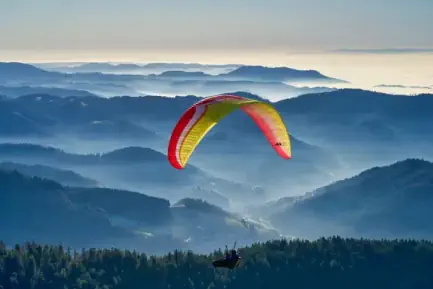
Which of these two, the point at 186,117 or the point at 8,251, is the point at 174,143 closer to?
the point at 186,117

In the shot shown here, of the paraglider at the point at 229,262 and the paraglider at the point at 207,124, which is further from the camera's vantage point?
the paraglider at the point at 207,124

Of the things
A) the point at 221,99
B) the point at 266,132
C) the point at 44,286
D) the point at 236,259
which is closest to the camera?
the point at 236,259

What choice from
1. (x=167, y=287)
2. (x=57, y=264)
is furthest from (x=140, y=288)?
(x=57, y=264)

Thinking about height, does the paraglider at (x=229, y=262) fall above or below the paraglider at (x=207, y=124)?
below

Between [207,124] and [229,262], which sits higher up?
[207,124]

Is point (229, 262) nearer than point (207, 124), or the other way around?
point (229, 262)

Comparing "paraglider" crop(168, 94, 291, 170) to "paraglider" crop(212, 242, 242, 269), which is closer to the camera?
"paraglider" crop(212, 242, 242, 269)

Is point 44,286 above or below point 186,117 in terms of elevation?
below

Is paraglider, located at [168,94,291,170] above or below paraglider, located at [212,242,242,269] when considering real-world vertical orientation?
above
